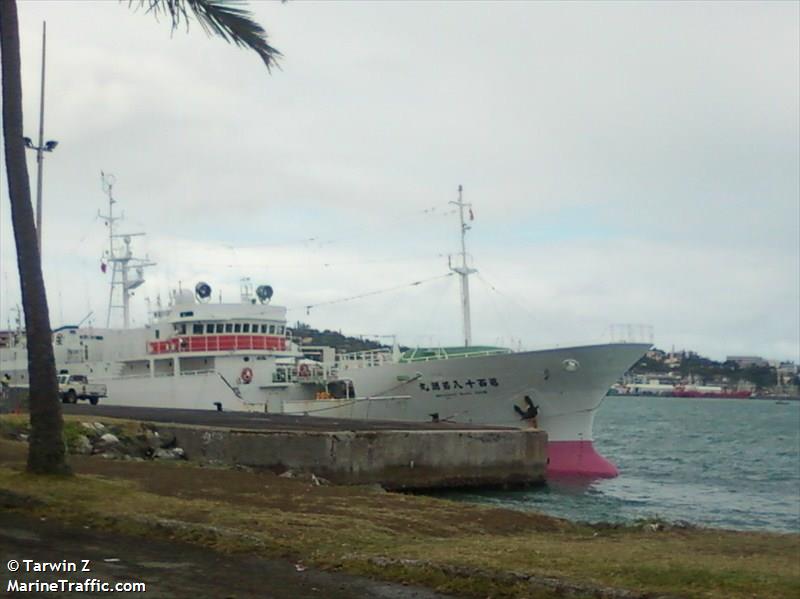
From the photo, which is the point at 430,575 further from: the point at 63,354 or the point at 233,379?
the point at 63,354

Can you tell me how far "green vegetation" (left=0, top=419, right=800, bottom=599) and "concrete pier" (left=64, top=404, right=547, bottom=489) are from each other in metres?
7.42

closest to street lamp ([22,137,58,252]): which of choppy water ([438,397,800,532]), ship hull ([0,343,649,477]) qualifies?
choppy water ([438,397,800,532])

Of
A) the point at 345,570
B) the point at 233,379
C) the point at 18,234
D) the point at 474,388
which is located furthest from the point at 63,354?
the point at 345,570

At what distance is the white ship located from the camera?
40.2 m

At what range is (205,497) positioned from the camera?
13.3 meters

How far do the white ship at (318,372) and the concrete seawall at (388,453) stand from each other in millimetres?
9497

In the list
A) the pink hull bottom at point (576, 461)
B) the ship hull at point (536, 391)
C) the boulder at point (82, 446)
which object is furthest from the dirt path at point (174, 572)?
the ship hull at point (536, 391)

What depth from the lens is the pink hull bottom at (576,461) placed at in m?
38.1

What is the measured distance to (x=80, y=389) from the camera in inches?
1941

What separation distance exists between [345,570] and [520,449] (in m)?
21.3

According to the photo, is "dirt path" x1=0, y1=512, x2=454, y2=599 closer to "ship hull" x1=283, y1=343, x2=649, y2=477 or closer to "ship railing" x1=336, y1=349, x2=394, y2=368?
"ship hull" x1=283, y1=343, x2=649, y2=477

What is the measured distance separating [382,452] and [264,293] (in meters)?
27.5

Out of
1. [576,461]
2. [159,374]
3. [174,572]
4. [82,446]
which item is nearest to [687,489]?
[576,461]

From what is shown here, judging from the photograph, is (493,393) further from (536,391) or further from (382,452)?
(382,452)
